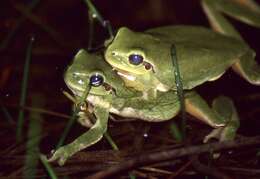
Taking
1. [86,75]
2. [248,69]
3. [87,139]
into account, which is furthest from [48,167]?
[248,69]

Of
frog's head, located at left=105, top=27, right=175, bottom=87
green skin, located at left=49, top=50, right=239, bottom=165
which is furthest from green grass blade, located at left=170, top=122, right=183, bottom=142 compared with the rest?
frog's head, located at left=105, top=27, right=175, bottom=87

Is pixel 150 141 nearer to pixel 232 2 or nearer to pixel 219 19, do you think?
pixel 219 19

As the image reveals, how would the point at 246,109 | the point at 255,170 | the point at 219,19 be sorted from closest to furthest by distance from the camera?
the point at 255,170 → the point at 246,109 → the point at 219,19

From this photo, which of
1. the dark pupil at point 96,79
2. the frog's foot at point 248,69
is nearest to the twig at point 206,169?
the dark pupil at point 96,79

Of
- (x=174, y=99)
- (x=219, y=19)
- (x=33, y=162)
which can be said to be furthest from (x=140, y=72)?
(x=219, y=19)

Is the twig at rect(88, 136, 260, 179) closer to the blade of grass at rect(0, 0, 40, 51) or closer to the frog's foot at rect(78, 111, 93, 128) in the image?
the frog's foot at rect(78, 111, 93, 128)

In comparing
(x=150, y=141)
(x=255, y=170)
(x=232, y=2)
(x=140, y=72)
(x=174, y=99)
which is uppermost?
(x=232, y=2)

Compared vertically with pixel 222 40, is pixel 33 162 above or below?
below
